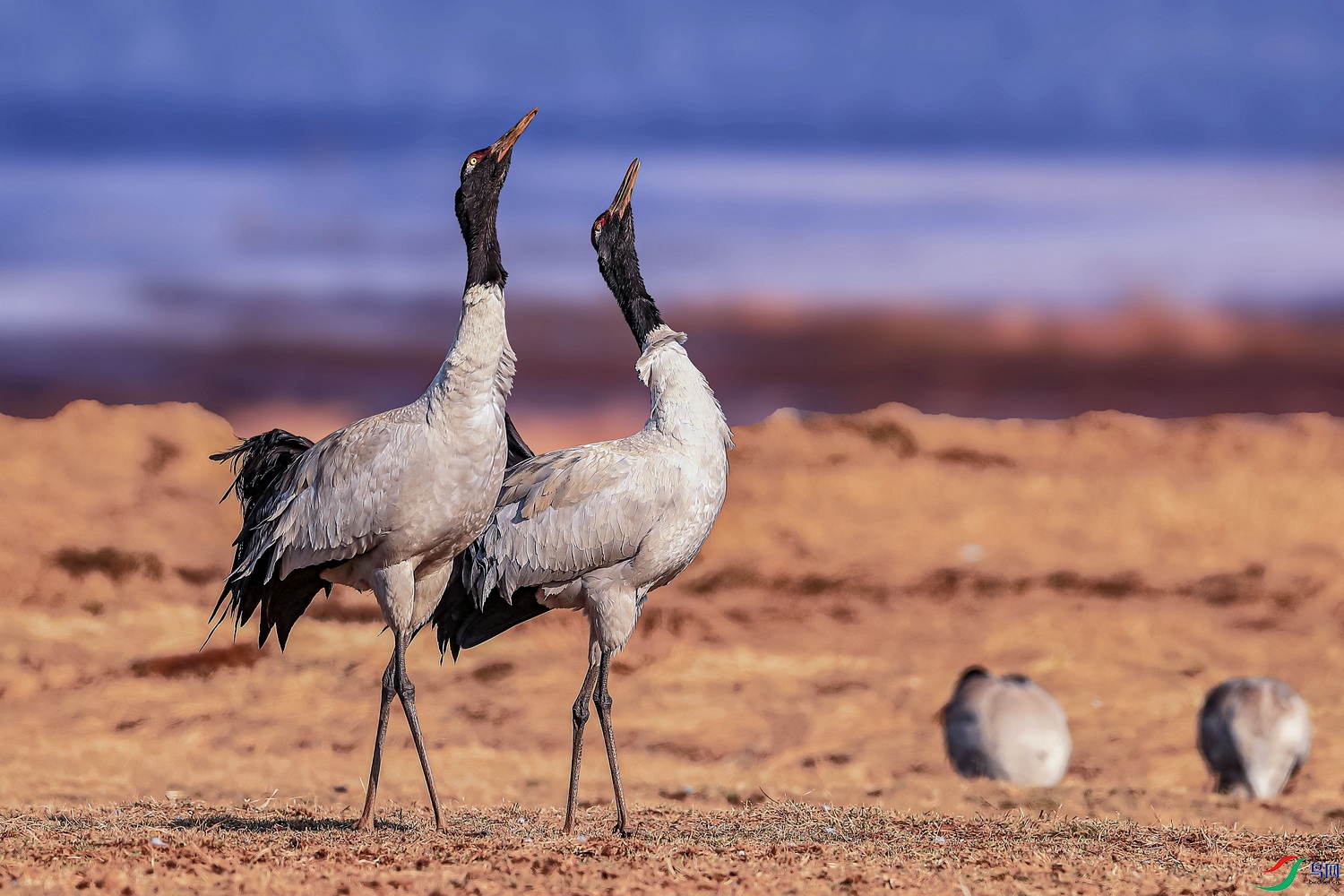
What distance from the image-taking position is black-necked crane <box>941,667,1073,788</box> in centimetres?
1848

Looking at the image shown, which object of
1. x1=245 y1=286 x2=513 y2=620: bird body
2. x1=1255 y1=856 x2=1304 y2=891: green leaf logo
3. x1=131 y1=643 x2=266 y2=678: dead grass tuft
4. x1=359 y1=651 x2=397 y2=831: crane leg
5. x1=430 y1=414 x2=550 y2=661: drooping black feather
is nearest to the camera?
x1=1255 y1=856 x2=1304 y2=891: green leaf logo

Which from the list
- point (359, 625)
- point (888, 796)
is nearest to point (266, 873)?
point (888, 796)

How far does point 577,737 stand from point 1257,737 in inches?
489

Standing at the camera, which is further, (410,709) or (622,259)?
(622,259)

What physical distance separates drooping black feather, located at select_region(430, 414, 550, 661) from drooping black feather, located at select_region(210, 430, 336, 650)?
3.68 ft

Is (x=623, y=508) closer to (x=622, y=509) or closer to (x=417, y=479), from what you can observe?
(x=622, y=509)

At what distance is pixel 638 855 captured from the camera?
8.41m

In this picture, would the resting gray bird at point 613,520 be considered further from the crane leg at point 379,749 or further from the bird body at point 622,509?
the crane leg at point 379,749

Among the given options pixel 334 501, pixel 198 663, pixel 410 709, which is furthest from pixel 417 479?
pixel 198 663

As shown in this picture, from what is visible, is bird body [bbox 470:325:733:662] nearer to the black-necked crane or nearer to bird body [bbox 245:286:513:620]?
bird body [bbox 245:286:513:620]

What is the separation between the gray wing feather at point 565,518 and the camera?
402 inches

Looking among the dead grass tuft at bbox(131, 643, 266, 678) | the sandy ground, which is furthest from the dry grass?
the dead grass tuft at bbox(131, 643, 266, 678)

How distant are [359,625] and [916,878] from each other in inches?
1076

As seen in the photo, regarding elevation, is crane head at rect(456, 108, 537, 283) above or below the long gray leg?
above
